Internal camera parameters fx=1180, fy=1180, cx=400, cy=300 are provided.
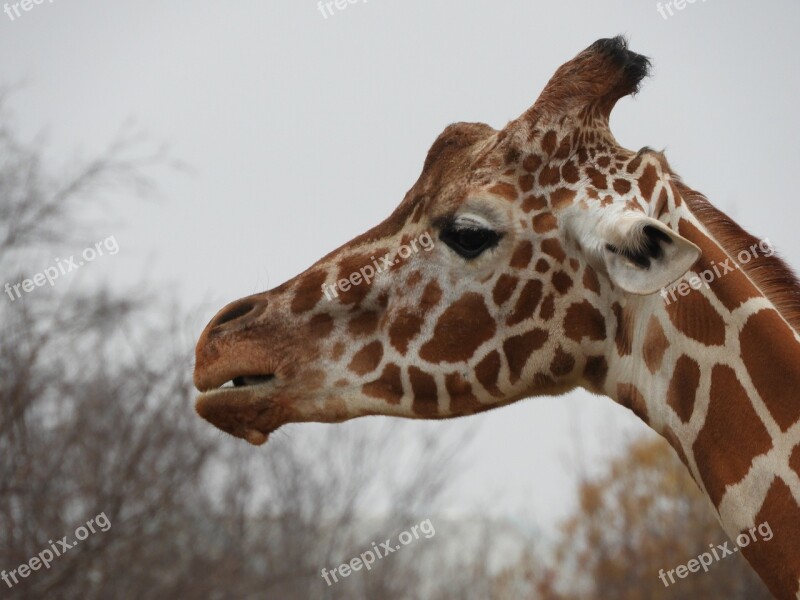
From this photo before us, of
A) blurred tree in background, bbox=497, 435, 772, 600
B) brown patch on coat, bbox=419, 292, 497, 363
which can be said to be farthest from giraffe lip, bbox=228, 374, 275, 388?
blurred tree in background, bbox=497, 435, 772, 600

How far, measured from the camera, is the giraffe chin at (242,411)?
16.6ft

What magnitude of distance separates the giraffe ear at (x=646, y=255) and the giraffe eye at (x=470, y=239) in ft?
2.20

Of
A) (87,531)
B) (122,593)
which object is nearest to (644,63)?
(87,531)

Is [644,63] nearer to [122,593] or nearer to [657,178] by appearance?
[657,178]

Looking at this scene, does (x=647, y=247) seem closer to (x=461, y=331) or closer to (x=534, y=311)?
(x=534, y=311)

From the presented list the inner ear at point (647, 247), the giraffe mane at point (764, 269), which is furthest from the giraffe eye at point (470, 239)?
the giraffe mane at point (764, 269)

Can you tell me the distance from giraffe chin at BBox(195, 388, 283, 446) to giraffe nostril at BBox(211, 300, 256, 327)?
33 cm

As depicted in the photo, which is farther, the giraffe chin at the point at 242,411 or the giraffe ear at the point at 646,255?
the giraffe chin at the point at 242,411

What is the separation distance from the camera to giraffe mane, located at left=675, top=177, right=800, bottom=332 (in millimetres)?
4773

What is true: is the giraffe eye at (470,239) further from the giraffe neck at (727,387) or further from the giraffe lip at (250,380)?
the giraffe lip at (250,380)

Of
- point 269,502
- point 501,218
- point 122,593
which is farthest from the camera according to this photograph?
point 269,502

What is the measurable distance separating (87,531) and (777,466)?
9387mm

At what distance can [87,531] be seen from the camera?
1228cm

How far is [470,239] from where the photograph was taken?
199 inches
